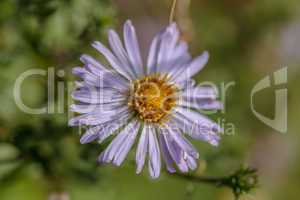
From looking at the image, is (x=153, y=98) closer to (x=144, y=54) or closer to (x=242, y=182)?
(x=242, y=182)

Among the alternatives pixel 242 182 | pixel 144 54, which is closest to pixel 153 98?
pixel 242 182

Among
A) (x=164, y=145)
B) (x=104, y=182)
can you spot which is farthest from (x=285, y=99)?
(x=164, y=145)

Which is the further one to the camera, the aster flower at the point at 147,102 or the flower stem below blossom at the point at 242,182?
the flower stem below blossom at the point at 242,182

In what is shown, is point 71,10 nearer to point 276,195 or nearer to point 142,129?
point 142,129

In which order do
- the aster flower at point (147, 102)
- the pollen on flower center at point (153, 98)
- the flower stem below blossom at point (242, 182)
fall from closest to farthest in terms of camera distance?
1. the aster flower at point (147, 102)
2. the flower stem below blossom at point (242, 182)
3. the pollen on flower center at point (153, 98)

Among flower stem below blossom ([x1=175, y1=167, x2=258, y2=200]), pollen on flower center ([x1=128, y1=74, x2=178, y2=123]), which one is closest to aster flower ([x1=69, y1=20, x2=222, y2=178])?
pollen on flower center ([x1=128, y1=74, x2=178, y2=123])

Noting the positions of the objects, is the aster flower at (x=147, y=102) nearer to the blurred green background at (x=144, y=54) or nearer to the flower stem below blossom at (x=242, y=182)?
the flower stem below blossom at (x=242, y=182)

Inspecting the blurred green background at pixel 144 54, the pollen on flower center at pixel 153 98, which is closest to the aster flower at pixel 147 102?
the pollen on flower center at pixel 153 98
